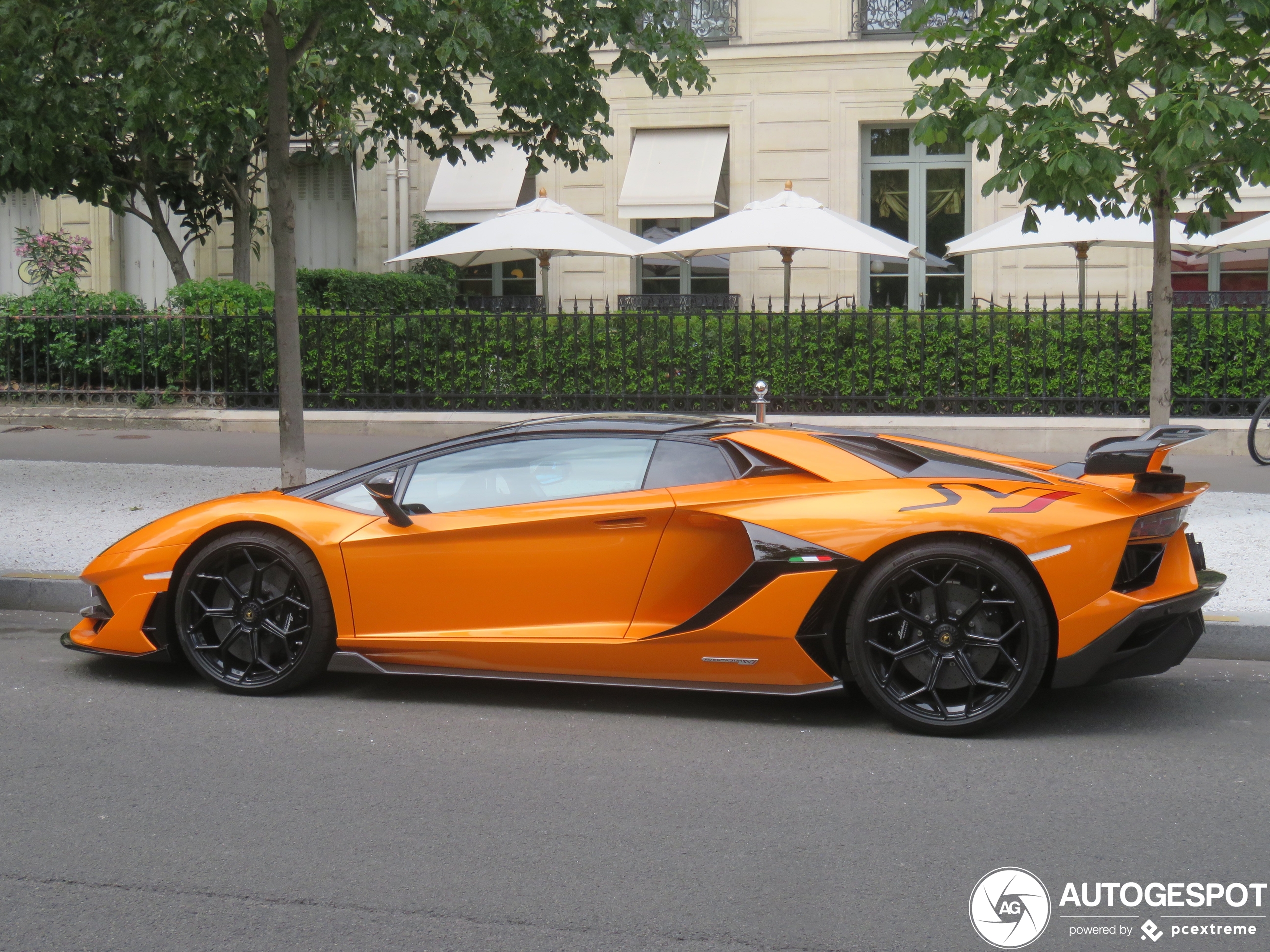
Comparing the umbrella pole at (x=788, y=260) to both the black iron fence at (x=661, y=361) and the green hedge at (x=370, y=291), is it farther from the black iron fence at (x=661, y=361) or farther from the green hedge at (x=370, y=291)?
the green hedge at (x=370, y=291)

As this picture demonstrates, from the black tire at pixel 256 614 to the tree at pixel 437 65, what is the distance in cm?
399

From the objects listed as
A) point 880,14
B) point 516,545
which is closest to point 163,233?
point 880,14

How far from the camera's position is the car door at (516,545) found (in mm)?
4949

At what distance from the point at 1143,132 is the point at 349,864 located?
7219 mm

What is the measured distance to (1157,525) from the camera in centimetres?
468

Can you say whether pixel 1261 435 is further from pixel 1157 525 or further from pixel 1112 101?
pixel 1157 525

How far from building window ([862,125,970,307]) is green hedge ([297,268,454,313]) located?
22.5 feet

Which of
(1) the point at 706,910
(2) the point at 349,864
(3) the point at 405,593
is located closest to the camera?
(1) the point at 706,910

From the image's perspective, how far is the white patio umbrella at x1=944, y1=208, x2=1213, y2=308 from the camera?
46.6 feet

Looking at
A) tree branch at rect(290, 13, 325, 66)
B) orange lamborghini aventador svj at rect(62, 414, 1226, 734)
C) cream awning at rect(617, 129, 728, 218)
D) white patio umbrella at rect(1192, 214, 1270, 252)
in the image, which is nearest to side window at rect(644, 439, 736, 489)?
orange lamborghini aventador svj at rect(62, 414, 1226, 734)

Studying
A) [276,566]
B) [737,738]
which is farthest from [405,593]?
[737,738]

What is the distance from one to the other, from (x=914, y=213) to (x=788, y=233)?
6.21 metres

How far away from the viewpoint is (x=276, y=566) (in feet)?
17.5

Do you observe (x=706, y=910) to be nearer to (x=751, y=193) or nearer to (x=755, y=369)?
(x=755, y=369)
